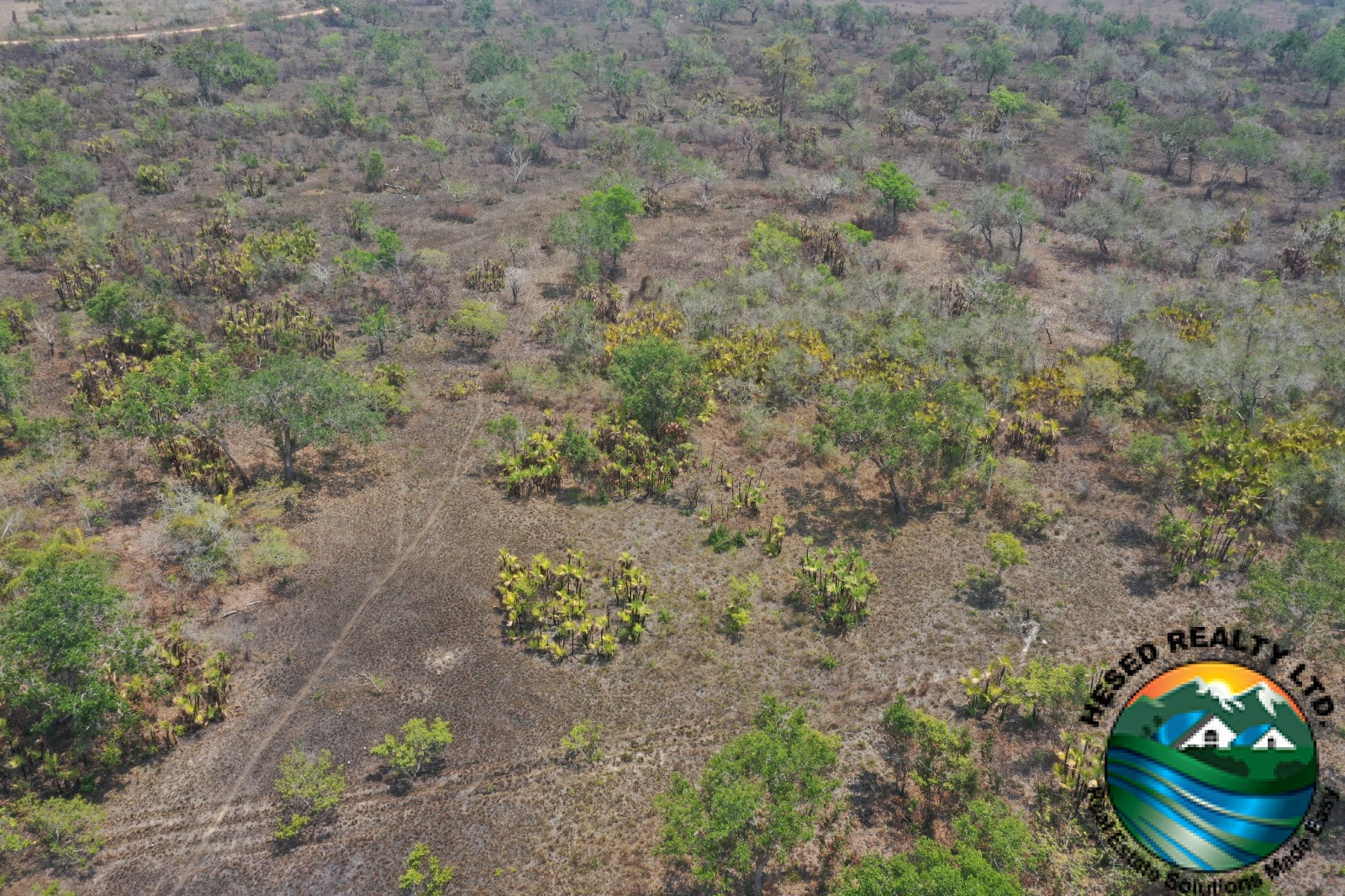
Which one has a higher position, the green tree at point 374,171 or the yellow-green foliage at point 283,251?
the green tree at point 374,171

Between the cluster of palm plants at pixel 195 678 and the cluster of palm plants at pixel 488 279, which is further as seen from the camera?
the cluster of palm plants at pixel 488 279

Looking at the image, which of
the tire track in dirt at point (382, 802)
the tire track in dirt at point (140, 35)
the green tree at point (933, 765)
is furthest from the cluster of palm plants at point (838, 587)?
A: the tire track in dirt at point (140, 35)

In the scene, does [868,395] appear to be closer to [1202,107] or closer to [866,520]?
[866,520]

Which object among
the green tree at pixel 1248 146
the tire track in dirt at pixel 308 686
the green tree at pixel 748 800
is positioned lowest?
the tire track in dirt at pixel 308 686

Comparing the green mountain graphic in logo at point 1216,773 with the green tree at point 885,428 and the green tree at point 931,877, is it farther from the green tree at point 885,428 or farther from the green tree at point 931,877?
the green tree at point 885,428

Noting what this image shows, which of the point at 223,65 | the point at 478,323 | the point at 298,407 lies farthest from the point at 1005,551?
the point at 223,65

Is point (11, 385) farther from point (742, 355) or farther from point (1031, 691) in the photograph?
point (1031, 691)
